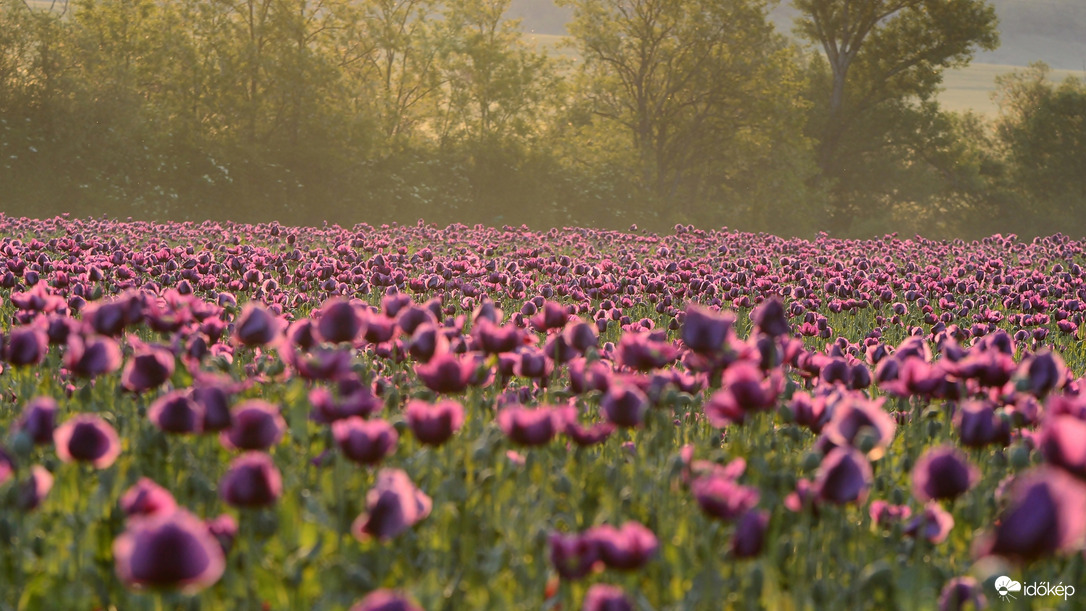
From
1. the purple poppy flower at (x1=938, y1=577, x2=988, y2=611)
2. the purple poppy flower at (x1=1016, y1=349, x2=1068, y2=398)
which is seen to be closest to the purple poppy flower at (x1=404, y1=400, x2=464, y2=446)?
the purple poppy flower at (x1=938, y1=577, x2=988, y2=611)

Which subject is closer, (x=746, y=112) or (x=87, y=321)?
(x=87, y=321)

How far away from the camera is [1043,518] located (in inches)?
63.9

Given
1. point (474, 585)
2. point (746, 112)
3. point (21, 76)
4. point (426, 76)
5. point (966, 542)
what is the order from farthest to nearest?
point (426, 76), point (746, 112), point (21, 76), point (966, 542), point (474, 585)

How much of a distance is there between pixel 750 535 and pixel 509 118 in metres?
44.0

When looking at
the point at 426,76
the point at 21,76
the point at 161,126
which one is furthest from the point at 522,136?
the point at 21,76

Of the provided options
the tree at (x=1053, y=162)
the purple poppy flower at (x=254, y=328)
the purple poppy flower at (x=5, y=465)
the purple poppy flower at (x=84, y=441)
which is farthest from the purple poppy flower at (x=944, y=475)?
the tree at (x=1053, y=162)

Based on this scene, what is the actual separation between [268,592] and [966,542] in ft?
8.35

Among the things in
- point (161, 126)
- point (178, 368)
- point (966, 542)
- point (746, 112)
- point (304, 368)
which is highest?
point (746, 112)

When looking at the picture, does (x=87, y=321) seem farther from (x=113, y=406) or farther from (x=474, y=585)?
(x=474, y=585)

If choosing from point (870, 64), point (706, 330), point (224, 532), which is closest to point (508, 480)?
point (706, 330)

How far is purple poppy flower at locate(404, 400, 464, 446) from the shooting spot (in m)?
2.84

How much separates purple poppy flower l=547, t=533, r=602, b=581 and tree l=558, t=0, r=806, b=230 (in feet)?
127

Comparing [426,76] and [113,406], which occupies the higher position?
[426,76]

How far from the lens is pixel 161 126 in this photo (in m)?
31.7
